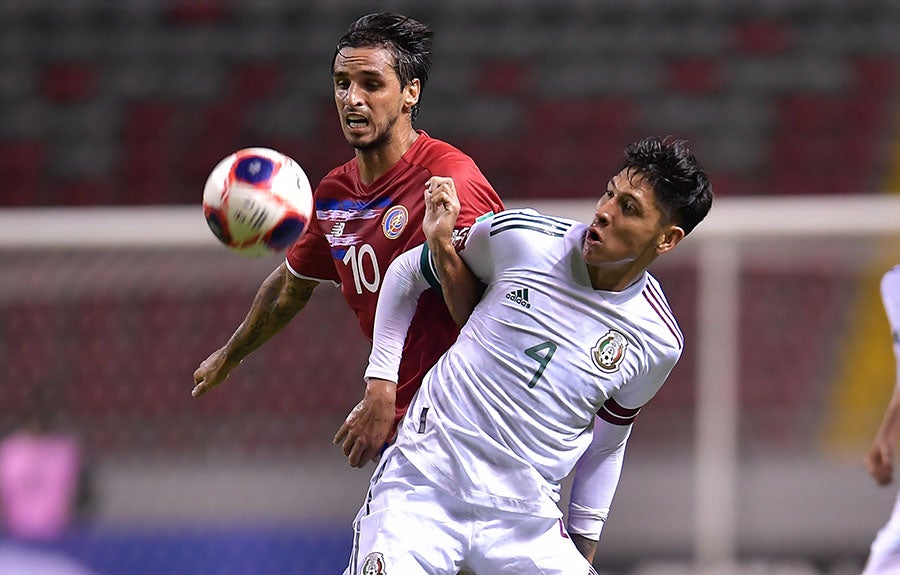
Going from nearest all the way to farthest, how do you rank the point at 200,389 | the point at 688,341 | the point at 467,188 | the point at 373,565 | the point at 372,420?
the point at 373,565 → the point at 372,420 → the point at 467,188 → the point at 200,389 → the point at 688,341

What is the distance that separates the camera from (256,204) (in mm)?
3160

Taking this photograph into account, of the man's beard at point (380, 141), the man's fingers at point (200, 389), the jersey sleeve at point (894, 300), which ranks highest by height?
the man's beard at point (380, 141)

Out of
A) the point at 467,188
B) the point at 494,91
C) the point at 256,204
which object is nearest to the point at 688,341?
the point at 494,91

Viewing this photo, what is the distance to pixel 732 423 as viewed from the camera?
601 centimetres

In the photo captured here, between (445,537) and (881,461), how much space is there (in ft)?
5.38

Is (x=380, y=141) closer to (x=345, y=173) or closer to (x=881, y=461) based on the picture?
(x=345, y=173)

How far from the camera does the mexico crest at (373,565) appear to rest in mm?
2955

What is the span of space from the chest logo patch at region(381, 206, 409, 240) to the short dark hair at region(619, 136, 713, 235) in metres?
0.55

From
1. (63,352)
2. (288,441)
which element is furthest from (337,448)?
(63,352)

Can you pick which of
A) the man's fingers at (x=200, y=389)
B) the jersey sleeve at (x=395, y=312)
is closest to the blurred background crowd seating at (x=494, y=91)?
the man's fingers at (x=200, y=389)

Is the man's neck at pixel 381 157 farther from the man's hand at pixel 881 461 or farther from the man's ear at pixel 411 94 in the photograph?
the man's hand at pixel 881 461

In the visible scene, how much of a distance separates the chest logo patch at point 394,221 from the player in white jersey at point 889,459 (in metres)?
1.60

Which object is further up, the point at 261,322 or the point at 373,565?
the point at 261,322

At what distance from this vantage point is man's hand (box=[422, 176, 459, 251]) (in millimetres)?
3008
